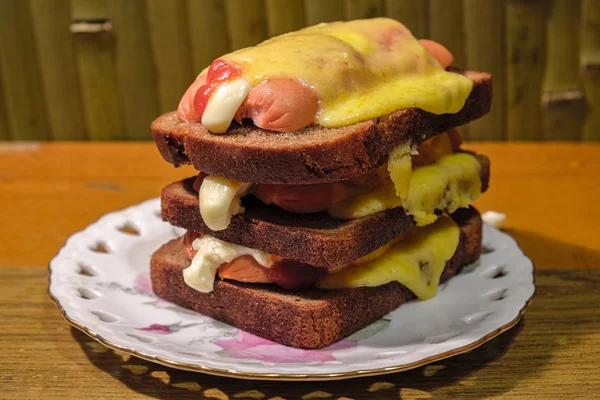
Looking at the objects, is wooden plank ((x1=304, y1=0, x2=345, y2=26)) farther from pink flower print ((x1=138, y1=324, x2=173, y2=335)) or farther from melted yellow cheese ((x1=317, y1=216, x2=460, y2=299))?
pink flower print ((x1=138, y1=324, x2=173, y2=335))

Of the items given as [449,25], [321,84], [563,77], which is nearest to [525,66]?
[563,77]

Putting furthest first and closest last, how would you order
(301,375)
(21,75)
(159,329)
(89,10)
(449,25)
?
(21,75) < (89,10) < (449,25) < (159,329) < (301,375)

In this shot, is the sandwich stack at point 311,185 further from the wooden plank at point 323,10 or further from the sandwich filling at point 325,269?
the wooden plank at point 323,10

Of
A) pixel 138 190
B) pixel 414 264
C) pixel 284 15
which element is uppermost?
pixel 284 15

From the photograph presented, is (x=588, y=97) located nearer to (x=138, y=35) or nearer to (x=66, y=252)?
(x=138, y=35)

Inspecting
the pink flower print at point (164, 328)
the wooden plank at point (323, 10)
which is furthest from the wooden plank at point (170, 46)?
the pink flower print at point (164, 328)

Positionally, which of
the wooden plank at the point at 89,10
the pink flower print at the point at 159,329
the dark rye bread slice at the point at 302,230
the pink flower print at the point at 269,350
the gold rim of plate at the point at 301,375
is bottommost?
the pink flower print at the point at 269,350

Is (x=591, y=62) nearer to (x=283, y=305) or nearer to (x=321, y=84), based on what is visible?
(x=321, y=84)
